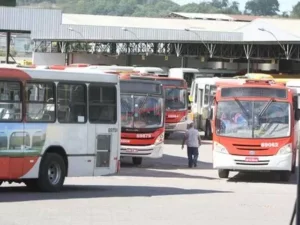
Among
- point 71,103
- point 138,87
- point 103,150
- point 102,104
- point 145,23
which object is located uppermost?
point 145,23

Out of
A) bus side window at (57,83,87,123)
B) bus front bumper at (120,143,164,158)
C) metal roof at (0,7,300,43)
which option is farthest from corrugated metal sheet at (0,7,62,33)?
bus side window at (57,83,87,123)

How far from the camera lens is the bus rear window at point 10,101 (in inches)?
693

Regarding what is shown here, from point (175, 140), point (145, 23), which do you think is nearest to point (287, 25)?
point (145, 23)

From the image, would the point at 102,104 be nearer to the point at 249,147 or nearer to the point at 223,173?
the point at 249,147

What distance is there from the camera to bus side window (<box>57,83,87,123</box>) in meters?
19.0

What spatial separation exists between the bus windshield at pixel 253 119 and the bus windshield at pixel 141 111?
16.4 feet

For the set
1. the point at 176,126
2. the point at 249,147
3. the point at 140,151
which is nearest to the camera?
the point at 249,147

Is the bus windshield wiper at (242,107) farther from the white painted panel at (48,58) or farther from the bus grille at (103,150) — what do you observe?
the white painted panel at (48,58)

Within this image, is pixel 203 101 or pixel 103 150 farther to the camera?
pixel 203 101

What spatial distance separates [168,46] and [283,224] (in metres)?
75.6

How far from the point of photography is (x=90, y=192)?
790 inches

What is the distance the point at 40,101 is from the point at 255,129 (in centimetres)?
928

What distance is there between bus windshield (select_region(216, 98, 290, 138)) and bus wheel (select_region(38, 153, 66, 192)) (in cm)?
813

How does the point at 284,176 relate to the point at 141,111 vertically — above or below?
below
